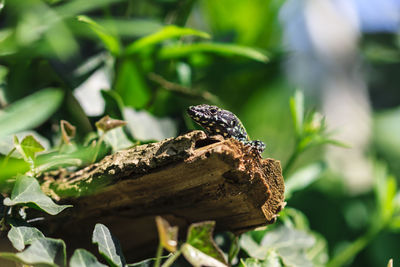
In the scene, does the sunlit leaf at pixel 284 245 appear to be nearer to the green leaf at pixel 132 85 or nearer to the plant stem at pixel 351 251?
the plant stem at pixel 351 251

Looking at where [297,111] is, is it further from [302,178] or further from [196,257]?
[196,257]

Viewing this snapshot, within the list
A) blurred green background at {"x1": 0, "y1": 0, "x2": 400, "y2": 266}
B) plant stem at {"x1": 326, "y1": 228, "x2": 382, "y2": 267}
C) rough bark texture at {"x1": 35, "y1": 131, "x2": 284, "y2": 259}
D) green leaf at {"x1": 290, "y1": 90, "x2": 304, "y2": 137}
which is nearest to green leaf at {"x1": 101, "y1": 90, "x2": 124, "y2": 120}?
blurred green background at {"x1": 0, "y1": 0, "x2": 400, "y2": 266}

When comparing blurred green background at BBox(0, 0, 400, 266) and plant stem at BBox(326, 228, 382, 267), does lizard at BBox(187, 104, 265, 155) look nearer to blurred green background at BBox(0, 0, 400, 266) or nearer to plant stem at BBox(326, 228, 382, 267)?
blurred green background at BBox(0, 0, 400, 266)

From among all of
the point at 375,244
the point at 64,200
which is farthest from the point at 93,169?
the point at 375,244

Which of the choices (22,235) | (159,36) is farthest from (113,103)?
(22,235)

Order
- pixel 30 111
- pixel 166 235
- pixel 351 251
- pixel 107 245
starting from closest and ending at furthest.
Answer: pixel 166 235
pixel 107 245
pixel 30 111
pixel 351 251

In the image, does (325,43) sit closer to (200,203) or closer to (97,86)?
(97,86)

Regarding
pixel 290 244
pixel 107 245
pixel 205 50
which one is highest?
pixel 205 50

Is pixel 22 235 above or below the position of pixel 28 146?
below
